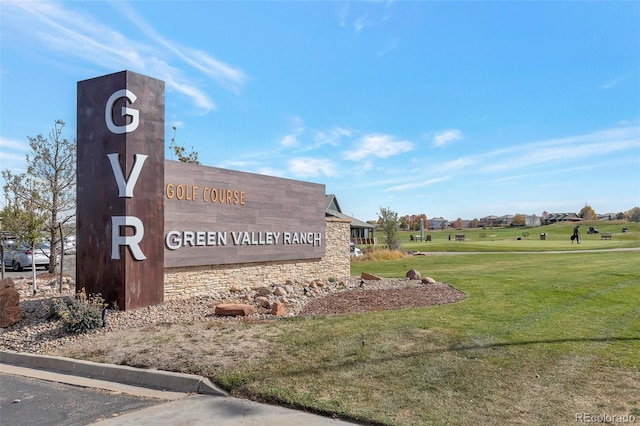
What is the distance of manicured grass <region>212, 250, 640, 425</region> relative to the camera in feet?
15.8

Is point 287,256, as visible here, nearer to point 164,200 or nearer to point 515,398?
point 164,200

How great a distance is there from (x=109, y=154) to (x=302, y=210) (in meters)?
7.53

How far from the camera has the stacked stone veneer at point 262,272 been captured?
11852mm

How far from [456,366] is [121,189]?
7.53 m

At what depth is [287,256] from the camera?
15789mm

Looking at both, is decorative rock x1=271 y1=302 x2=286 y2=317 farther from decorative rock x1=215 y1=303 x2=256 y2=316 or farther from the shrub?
the shrub

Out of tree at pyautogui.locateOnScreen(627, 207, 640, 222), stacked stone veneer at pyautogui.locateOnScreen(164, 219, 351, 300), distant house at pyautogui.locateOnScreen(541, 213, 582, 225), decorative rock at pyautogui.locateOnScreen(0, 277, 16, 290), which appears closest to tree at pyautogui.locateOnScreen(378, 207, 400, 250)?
stacked stone veneer at pyautogui.locateOnScreen(164, 219, 351, 300)

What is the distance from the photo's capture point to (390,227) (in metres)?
36.9

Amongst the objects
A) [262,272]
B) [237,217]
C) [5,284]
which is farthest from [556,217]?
[5,284]

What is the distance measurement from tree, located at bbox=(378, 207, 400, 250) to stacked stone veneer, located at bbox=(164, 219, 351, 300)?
17.1 m

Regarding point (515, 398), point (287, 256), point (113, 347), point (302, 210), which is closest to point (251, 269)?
point (287, 256)

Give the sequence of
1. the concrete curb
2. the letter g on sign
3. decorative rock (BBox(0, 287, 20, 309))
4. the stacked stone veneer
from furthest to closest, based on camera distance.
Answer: the stacked stone veneer → the letter g on sign → decorative rock (BBox(0, 287, 20, 309)) → the concrete curb

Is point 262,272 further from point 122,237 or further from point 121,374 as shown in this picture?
point 121,374

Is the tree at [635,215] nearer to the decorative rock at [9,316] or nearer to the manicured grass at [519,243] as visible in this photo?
the manicured grass at [519,243]
